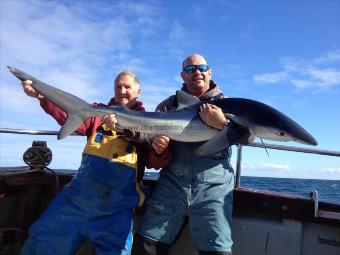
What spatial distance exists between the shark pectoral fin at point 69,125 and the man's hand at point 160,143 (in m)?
0.95

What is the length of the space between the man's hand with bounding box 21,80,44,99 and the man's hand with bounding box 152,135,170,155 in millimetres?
1508

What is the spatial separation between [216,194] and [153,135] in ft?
3.56

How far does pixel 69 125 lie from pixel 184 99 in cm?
150

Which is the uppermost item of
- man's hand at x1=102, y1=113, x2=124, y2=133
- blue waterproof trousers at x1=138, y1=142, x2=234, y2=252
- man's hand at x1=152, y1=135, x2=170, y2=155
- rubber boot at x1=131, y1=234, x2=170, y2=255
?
man's hand at x1=102, y1=113, x2=124, y2=133

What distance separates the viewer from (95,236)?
4.59 metres

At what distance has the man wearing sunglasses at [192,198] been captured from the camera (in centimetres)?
448

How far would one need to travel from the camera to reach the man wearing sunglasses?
4477 mm

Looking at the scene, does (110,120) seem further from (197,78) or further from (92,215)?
(197,78)

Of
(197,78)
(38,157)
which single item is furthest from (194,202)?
(38,157)

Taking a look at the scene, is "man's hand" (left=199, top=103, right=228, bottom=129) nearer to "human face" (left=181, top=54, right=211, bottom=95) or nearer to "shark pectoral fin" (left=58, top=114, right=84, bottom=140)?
"human face" (left=181, top=54, right=211, bottom=95)

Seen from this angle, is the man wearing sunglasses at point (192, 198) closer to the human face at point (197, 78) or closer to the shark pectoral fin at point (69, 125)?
the human face at point (197, 78)

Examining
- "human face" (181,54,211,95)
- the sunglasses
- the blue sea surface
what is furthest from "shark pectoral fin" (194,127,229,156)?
the blue sea surface

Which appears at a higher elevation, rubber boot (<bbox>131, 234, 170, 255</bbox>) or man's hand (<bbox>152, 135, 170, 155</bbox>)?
man's hand (<bbox>152, 135, 170, 155</bbox>)

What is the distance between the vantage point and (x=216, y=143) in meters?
4.42
